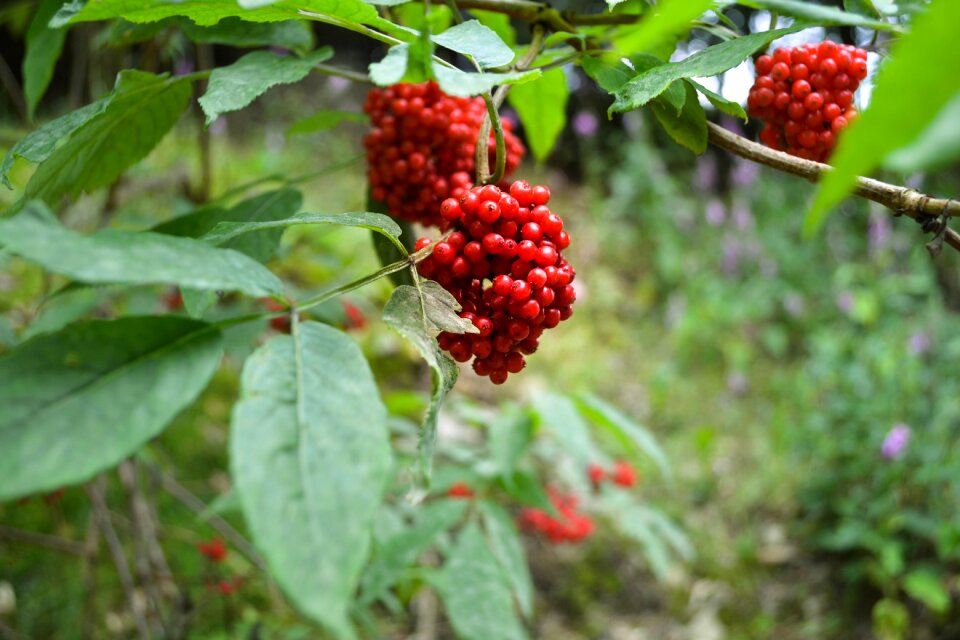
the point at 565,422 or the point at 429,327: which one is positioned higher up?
the point at 429,327

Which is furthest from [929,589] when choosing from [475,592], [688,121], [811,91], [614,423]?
[688,121]

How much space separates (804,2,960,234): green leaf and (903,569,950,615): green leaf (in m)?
2.73

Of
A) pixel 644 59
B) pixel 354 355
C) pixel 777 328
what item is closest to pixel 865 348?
pixel 777 328

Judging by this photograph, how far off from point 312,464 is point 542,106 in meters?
0.91

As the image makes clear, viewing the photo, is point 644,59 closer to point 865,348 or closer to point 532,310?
point 532,310

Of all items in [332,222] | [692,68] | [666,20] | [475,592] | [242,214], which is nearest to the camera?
[666,20]

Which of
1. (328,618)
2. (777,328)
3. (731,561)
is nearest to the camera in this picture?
(328,618)

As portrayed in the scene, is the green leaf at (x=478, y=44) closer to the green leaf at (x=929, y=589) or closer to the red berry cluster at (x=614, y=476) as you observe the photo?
the red berry cluster at (x=614, y=476)

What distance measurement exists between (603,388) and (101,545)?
263cm

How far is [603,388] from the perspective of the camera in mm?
4043

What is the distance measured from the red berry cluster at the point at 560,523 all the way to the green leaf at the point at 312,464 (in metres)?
1.78

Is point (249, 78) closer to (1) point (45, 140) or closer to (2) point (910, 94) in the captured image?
(1) point (45, 140)

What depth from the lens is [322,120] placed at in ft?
3.62

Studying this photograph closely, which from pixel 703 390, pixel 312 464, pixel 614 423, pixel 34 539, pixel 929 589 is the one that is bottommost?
pixel 703 390
